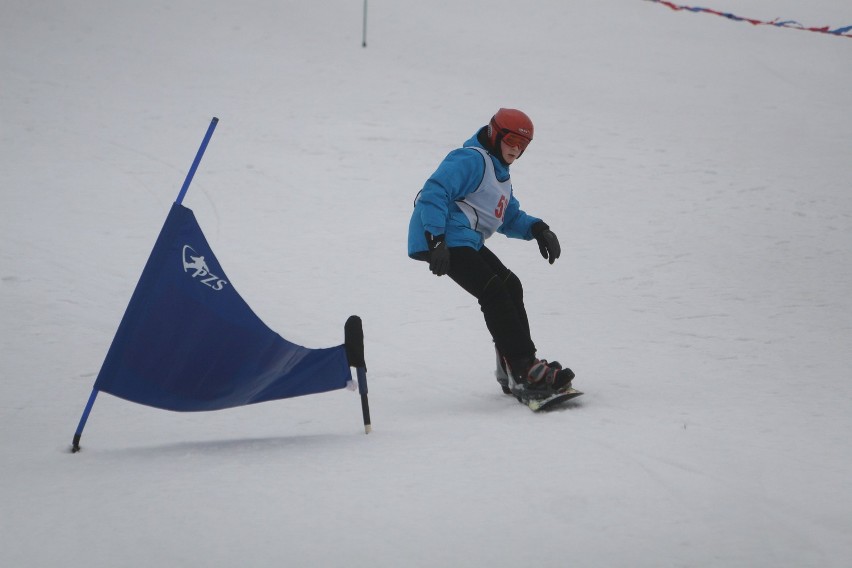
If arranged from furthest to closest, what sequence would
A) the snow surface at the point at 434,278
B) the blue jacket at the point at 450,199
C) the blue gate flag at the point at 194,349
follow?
the blue jacket at the point at 450,199 → the blue gate flag at the point at 194,349 → the snow surface at the point at 434,278

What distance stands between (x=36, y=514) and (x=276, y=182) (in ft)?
20.9

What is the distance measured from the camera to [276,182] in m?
9.52

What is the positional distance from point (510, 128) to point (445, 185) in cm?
42

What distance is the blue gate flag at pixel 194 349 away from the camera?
4109 mm

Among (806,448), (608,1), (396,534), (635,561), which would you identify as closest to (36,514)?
(396,534)

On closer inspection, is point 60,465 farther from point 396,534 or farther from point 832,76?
point 832,76

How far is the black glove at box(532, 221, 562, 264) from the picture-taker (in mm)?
5016

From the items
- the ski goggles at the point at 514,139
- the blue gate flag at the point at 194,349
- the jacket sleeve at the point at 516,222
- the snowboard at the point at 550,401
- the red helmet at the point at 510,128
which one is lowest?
the snowboard at the point at 550,401

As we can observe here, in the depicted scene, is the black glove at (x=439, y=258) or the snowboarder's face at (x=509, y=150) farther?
Result: the snowboarder's face at (x=509, y=150)

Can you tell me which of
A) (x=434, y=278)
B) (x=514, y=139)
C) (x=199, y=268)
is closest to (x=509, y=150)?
(x=514, y=139)

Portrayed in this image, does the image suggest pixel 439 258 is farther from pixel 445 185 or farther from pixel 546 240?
pixel 546 240

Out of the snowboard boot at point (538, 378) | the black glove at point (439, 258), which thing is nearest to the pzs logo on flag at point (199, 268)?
the black glove at point (439, 258)

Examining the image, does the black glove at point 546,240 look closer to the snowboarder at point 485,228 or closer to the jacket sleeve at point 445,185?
the snowboarder at point 485,228

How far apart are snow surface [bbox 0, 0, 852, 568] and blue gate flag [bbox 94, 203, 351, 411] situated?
0.25m
